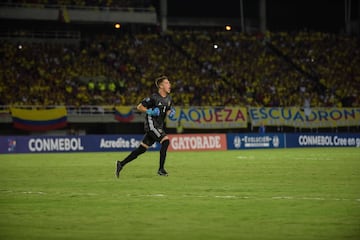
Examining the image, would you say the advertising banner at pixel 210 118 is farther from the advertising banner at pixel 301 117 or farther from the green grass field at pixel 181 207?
the green grass field at pixel 181 207

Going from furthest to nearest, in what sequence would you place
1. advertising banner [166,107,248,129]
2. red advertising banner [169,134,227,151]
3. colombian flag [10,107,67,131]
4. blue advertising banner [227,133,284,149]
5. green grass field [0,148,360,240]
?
advertising banner [166,107,248,129] → colombian flag [10,107,67,131] → blue advertising banner [227,133,284,149] → red advertising banner [169,134,227,151] → green grass field [0,148,360,240]

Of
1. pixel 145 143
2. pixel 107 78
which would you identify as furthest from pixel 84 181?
pixel 107 78

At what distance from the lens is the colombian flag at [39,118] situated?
153 ft

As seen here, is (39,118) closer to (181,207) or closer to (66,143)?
(66,143)

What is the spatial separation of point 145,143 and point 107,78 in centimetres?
3480

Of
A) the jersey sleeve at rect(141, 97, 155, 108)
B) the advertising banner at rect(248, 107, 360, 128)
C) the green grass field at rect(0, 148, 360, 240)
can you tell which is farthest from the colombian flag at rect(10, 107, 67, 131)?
the jersey sleeve at rect(141, 97, 155, 108)

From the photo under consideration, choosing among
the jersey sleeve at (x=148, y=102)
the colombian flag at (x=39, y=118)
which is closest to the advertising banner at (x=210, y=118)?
the colombian flag at (x=39, y=118)

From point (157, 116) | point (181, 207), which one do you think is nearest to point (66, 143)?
point (157, 116)

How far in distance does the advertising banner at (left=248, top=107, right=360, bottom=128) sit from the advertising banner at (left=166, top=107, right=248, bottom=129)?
0.84m

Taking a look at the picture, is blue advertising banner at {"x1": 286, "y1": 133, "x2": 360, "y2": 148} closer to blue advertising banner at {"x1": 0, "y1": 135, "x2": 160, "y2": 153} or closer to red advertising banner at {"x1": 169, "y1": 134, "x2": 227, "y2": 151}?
red advertising banner at {"x1": 169, "y1": 134, "x2": 227, "y2": 151}

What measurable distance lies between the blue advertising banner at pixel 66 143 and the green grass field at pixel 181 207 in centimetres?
2070

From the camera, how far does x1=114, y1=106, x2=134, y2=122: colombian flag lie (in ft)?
162

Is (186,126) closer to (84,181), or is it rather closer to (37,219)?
(84,181)

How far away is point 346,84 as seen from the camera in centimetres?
5703
